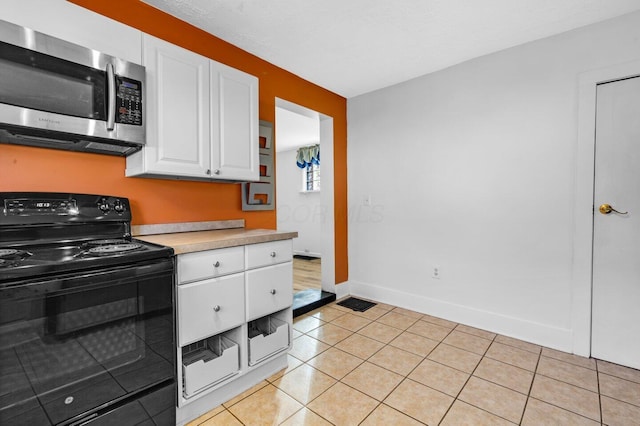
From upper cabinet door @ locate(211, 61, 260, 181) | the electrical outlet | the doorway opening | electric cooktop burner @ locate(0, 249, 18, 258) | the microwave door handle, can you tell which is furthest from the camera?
the doorway opening

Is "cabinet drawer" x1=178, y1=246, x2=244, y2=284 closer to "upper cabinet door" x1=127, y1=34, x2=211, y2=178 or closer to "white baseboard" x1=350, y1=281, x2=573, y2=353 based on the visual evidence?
"upper cabinet door" x1=127, y1=34, x2=211, y2=178

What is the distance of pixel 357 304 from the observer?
3.35 m

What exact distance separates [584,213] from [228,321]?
2627mm

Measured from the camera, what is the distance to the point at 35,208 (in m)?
1.46

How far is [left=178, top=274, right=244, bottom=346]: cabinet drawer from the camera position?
1.53 metres

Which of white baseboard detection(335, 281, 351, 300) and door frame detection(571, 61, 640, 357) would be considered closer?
door frame detection(571, 61, 640, 357)

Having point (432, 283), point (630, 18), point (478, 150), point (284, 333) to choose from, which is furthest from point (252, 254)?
point (630, 18)

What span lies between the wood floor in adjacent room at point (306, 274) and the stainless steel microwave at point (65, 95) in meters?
2.72

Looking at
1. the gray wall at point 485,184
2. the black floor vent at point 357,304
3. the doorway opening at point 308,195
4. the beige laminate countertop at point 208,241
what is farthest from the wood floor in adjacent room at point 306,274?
the beige laminate countertop at point 208,241

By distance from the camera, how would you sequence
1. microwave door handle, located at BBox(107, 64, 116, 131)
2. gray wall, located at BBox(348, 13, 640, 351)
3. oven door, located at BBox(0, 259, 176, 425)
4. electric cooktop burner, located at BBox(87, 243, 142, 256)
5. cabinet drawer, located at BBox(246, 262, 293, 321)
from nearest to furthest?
1. oven door, located at BBox(0, 259, 176, 425)
2. electric cooktop burner, located at BBox(87, 243, 142, 256)
3. microwave door handle, located at BBox(107, 64, 116, 131)
4. cabinet drawer, located at BBox(246, 262, 293, 321)
5. gray wall, located at BBox(348, 13, 640, 351)

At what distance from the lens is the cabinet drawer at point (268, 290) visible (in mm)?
1834

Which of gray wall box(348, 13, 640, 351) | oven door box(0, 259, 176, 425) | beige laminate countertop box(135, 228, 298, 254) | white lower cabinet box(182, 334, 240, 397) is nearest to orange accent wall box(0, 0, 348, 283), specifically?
beige laminate countertop box(135, 228, 298, 254)

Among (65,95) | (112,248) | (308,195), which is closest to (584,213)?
(112,248)

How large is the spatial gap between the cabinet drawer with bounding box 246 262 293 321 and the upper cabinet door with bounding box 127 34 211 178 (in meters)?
0.75
